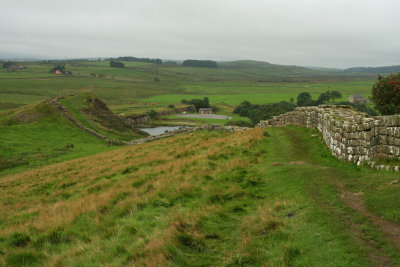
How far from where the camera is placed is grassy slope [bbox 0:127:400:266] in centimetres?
670

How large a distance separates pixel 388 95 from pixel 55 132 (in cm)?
4187

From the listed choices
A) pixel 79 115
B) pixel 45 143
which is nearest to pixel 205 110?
pixel 79 115

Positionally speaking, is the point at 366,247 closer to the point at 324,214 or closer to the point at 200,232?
the point at 324,214

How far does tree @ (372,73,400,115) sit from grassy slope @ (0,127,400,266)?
20.1m

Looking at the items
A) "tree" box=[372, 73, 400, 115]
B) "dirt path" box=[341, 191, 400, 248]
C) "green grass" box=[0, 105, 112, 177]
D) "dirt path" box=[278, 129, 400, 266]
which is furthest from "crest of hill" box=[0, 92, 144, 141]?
"dirt path" box=[341, 191, 400, 248]

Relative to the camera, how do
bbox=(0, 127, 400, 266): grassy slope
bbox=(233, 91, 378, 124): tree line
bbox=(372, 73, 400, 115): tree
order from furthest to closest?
bbox=(233, 91, 378, 124): tree line < bbox=(372, 73, 400, 115): tree < bbox=(0, 127, 400, 266): grassy slope

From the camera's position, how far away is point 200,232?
323 inches

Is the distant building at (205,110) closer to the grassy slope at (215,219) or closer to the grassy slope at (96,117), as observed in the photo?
the grassy slope at (96,117)

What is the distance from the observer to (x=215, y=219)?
9.00 metres

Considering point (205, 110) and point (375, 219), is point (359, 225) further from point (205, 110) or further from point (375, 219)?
point (205, 110)

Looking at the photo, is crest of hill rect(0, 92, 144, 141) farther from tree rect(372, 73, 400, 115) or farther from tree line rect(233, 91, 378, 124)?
tree line rect(233, 91, 378, 124)

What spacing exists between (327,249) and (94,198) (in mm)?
9716

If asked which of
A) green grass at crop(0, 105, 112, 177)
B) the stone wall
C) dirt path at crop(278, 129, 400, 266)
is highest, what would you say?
the stone wall

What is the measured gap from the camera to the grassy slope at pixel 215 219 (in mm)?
6703
